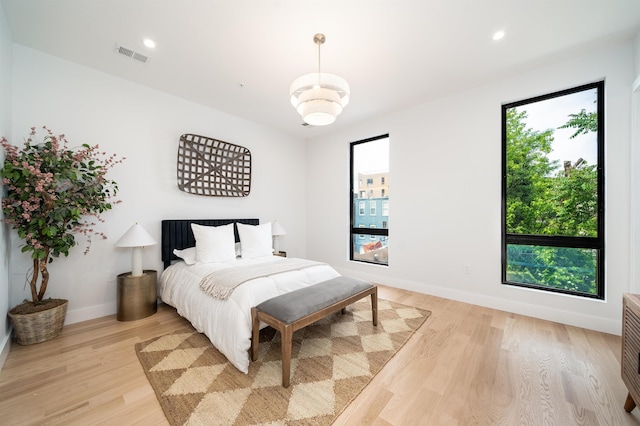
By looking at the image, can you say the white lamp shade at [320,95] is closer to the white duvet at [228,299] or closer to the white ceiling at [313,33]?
the white ceiling at [313,33]

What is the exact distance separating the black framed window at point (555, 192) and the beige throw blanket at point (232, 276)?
2660 millimetres

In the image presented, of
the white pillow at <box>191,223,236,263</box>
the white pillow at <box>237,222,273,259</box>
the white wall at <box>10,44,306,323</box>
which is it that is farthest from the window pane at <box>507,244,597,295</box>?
the white wall at <box>10,44,306,323</box>

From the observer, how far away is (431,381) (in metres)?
1.76

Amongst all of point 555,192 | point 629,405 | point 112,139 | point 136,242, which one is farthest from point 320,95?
point 555,192

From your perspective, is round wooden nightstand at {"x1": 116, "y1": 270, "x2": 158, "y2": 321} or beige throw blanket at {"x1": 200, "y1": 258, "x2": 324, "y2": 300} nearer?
beige throw blanket at {"x1": 200, "y1": 258, "x2": 324, "y2": 300}

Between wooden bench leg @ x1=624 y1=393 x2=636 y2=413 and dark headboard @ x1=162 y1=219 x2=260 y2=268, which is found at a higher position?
dark headboard @ x1=162 y1=219 x2=260 y2=268

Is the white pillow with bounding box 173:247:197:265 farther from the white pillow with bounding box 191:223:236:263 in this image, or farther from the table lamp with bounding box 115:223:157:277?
the table lamp with bounding box 115:223:157:277

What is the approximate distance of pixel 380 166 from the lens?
4258mm

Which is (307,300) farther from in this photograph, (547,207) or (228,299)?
(547,207)

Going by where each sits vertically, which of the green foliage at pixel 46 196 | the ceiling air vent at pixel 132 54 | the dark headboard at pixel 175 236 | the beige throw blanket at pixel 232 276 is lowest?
the beige throw blanket at pixel 232 276

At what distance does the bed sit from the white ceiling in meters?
1.95

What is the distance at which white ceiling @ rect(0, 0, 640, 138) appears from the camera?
1.94m

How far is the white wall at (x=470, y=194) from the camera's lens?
94.1 inches

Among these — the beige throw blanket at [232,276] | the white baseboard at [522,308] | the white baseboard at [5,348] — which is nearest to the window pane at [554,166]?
the white baseboard at [522,308]
